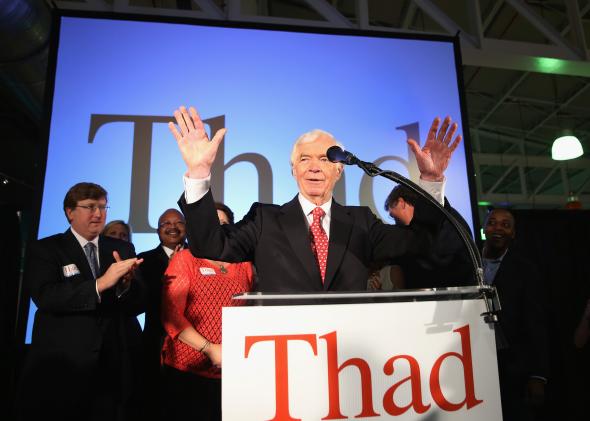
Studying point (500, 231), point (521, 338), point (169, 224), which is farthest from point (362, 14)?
point (521, 338)

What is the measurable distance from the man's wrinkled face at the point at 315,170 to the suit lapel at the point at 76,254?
1071 mm

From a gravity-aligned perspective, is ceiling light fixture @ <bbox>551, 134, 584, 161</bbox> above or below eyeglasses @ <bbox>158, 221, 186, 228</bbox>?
above

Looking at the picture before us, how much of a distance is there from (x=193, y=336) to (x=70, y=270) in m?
0.64

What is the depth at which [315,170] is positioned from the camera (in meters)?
1.62

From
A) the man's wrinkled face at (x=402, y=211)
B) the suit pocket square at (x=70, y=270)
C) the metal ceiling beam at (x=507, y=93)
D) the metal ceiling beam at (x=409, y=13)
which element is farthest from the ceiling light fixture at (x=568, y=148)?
the suit pocket square at (x=70, y=270)

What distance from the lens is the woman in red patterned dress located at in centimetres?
177

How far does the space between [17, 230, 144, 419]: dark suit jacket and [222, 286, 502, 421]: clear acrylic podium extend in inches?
46.7

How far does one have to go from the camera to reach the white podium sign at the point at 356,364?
847mm

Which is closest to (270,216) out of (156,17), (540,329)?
(540,329)

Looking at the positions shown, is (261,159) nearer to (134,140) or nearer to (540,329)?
(134,140)

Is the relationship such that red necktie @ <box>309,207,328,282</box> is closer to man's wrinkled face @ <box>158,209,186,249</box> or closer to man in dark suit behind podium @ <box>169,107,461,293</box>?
man in dark suit behind podium @ <box>169,107,461,293</box>

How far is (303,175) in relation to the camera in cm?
163

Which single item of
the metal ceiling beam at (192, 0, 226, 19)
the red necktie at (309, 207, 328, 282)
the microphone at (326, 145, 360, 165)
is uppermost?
the metal ceiling beam at (192, 0, 226, 19)

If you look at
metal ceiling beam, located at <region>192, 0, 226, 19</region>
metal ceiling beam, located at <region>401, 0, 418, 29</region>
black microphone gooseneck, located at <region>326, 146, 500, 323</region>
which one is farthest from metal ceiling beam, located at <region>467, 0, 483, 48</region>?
black microphone gooseneck, located at <region>326, 146, 500, 323</region>
